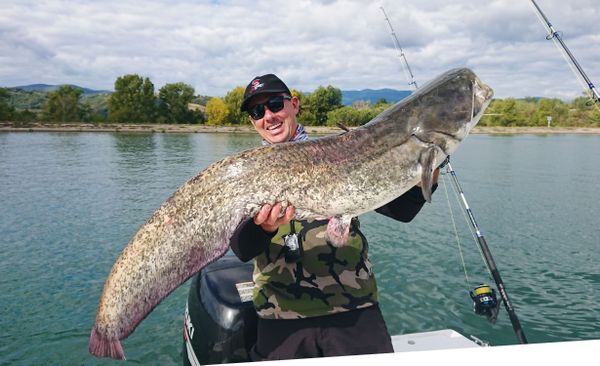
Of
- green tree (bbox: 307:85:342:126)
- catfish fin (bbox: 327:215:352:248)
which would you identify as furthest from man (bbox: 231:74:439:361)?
green tree (bbox: 307:85:342:126)

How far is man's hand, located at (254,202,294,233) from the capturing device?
2.66m

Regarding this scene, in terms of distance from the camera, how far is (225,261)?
4.68 m

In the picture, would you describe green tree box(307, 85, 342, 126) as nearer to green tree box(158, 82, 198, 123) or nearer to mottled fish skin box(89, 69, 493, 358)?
green tree box(158, 82, 198, 123)

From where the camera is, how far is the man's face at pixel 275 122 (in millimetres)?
3227

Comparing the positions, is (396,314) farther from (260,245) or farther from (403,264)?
(260,245)

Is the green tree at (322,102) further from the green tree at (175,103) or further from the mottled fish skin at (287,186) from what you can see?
the mottled fish skin at (287,186)

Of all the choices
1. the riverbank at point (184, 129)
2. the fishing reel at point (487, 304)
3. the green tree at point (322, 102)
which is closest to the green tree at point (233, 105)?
the green tree at point (322, 102)

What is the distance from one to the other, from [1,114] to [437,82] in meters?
99.2

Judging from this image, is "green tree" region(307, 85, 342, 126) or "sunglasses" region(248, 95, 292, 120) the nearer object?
"sunglasses" region(248, 95, 292, 120)

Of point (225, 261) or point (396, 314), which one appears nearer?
point (225, 261)

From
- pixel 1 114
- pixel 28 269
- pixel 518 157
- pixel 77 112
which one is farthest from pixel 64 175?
pixel 77 112

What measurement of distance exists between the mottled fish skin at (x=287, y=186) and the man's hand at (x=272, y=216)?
40 mm

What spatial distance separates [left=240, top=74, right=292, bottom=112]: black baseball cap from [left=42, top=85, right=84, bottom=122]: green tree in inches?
4030

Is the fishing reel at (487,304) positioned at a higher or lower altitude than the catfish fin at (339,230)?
lower
